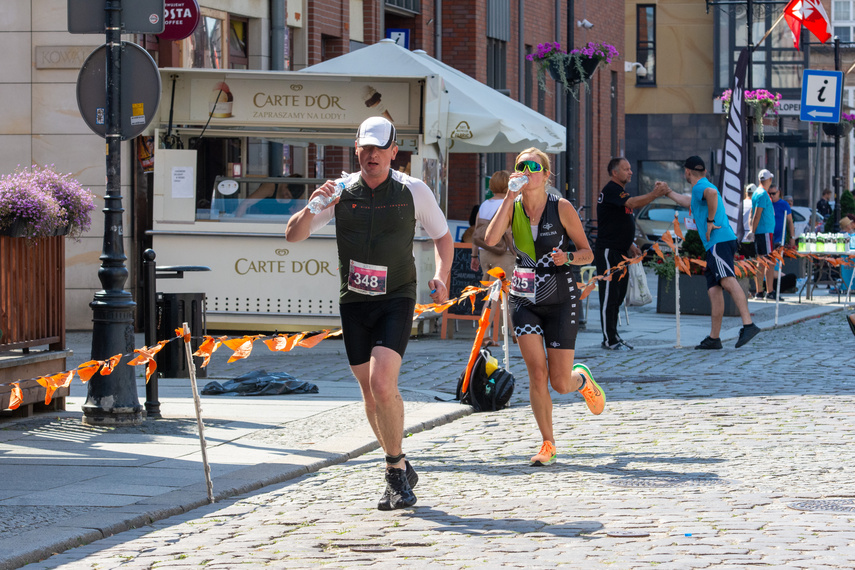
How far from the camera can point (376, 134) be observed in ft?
21.6

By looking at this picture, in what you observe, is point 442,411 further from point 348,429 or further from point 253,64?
point 253,64

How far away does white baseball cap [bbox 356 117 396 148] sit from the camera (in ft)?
21.5

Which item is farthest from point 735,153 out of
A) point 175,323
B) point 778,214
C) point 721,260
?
point 175,323

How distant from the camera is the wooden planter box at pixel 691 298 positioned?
19469 mm

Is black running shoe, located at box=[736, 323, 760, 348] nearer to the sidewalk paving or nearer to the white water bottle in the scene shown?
the sidewalk paving

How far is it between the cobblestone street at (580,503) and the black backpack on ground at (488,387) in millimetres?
129

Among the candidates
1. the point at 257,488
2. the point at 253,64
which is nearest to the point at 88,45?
the point at 253,64

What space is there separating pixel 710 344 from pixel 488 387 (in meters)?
5.23

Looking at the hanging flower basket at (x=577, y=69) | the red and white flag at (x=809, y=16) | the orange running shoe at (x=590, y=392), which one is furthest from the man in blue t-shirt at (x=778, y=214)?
the orange running shoe at (x=590, y=392)

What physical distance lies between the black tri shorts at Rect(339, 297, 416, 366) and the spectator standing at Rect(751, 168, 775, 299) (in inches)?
595

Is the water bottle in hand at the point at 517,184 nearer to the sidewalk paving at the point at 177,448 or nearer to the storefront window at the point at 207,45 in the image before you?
the sidewalk paving at the point at 177,448

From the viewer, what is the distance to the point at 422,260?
50.0 feet

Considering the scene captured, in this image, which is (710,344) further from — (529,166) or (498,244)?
(529,166)

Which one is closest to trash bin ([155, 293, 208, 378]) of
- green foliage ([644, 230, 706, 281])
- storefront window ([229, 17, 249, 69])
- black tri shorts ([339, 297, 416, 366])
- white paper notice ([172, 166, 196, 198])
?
white paper notice ([172, 166, 196, 198])
